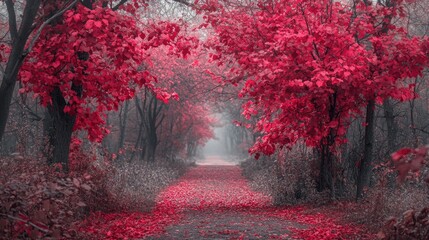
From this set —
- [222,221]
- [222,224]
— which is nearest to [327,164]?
[222,221]

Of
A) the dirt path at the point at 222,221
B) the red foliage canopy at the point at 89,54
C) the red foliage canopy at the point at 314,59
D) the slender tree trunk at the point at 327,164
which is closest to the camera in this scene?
the dirt path at the point at 222,221

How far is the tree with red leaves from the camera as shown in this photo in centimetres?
977

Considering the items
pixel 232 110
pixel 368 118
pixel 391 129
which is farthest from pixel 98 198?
pixel 232 110

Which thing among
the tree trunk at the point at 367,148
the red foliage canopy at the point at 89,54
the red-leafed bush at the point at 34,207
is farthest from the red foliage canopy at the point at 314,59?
the red-leafed bush at the point at 34,207

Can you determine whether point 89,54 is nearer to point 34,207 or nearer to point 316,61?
point 34,207

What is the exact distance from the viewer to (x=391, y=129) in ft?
48.7

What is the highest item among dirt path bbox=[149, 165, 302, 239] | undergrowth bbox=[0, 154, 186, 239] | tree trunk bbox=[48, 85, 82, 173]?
tree trunk bbox=[48, 85, 82, 173]

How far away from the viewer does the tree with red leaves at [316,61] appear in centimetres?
977

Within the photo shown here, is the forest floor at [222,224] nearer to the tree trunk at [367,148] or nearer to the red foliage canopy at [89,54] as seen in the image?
the tree trunk at [367,148]

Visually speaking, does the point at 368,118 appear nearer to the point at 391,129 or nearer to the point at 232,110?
the point at 391,129

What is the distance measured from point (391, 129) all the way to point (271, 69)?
6545mm

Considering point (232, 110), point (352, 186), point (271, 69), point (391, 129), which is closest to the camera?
point (271, 69)

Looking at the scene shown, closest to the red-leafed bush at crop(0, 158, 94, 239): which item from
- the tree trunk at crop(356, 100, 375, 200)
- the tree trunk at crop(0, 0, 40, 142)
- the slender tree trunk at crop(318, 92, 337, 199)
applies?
the tree trunk at crop(0, 0, 40, 142)

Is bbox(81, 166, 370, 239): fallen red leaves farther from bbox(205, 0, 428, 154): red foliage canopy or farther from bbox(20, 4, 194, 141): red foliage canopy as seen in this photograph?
bbox(20, 4, 194, 141): red foliage canopy
